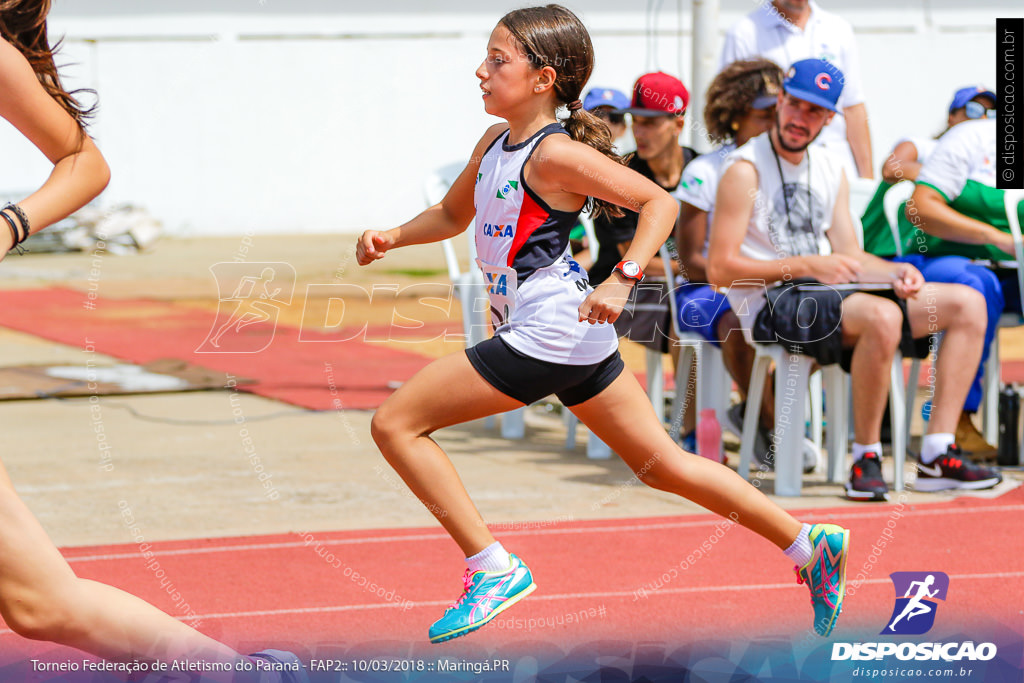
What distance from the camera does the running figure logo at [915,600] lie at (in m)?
3.52

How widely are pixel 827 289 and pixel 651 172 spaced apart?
1.30 meters

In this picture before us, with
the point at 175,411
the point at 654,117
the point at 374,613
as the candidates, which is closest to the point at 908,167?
the point at 654,117

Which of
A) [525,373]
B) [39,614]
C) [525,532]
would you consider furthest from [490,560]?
[525,532]

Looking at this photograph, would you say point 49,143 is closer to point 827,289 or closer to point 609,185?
point 609,185

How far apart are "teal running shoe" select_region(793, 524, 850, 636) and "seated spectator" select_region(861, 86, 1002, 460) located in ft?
8.84

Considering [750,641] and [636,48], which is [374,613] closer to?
[750,641]

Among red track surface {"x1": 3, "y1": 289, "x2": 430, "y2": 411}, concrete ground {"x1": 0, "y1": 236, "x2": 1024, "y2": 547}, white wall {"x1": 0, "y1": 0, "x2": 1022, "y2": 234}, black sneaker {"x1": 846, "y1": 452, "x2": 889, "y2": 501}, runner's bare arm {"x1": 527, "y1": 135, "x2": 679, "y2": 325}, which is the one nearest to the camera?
runner's bare arm {"x1": 527, "y1": 135, "x2": 679, "y2": 325}

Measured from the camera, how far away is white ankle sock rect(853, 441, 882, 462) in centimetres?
525

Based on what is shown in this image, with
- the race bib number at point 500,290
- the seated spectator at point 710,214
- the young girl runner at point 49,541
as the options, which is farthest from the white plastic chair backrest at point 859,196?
the young girl runner at point 49,541

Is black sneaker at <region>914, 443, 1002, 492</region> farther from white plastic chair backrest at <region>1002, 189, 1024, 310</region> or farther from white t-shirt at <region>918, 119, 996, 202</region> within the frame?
white t-shirt at <region>918, 119, 996, 202</region>

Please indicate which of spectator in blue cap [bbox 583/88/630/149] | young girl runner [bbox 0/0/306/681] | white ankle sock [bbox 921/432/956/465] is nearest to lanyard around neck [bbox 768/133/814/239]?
white ankle sock [bbox 921/432/956/465]

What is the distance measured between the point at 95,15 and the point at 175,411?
16127mm

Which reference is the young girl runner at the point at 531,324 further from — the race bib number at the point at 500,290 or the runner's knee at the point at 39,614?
the runner's knee at the point at 39,614

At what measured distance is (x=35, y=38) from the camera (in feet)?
8.80
